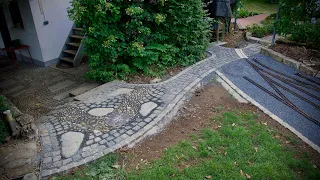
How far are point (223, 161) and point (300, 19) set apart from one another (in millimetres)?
5934

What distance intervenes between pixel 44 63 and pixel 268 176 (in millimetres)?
8119

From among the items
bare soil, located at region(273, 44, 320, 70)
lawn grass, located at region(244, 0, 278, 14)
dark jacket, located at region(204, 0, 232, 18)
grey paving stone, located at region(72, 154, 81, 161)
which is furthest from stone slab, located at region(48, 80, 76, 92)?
lawn grass, located at region(244, 0, 278, 14)

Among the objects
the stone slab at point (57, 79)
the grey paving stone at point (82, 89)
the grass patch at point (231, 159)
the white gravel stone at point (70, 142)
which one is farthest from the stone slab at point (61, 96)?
the grass patch at point (231, 159)

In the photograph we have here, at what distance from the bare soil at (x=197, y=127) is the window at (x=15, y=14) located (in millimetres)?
7044

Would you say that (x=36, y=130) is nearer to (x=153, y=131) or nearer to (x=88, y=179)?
(x=88, y=179)

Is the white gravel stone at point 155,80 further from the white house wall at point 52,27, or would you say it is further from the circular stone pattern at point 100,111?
the white house wall at point 52,27

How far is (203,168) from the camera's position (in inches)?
145

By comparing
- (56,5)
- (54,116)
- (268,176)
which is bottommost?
(268,176)

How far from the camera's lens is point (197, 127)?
184 inches

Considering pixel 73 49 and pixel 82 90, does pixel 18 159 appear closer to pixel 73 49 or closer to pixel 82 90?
pixel 82 90

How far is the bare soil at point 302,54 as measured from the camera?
6976mm

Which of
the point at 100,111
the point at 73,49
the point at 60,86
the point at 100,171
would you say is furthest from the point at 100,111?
the point at 73,49

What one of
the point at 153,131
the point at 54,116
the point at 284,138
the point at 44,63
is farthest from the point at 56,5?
the point at 284,138

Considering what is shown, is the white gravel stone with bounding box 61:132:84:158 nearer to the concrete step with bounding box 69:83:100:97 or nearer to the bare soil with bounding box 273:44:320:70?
the concrete step with bounding box 69:83:100:97
